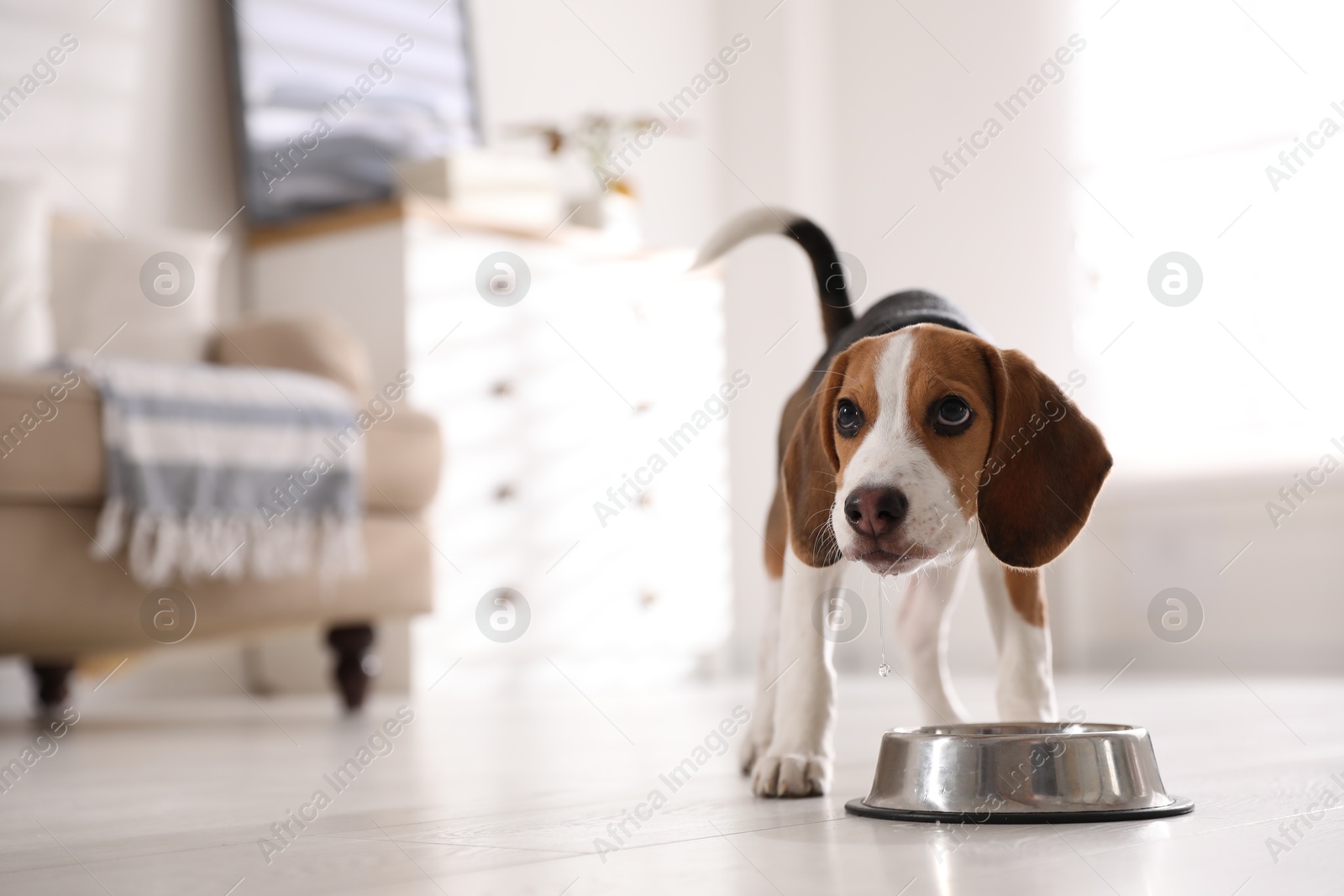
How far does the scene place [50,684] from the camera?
334cm

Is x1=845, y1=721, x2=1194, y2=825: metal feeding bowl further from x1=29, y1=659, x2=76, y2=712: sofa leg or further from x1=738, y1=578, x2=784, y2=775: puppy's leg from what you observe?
x1=29, y1=659, x2=76, y2=712: sofa leg

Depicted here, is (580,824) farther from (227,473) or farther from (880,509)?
(227,473)

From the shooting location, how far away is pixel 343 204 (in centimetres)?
434

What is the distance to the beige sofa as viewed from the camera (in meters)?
2.42

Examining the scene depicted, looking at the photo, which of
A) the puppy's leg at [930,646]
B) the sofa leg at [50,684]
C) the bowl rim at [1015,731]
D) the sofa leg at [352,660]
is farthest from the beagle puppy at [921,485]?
the sofa leg at [50,684]

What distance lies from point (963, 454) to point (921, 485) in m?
0.07

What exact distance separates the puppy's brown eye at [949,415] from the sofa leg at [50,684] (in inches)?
106

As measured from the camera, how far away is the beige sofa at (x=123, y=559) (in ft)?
7.93

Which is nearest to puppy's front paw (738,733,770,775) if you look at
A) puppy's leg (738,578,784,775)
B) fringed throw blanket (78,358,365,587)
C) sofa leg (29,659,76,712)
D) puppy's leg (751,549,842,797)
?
puppy's leg (738,578,784,775)

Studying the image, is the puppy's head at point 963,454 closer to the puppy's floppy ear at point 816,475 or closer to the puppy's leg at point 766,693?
the puppy's floppy ear at point 816,475

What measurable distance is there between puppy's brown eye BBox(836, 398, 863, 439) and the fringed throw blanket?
1597 mm

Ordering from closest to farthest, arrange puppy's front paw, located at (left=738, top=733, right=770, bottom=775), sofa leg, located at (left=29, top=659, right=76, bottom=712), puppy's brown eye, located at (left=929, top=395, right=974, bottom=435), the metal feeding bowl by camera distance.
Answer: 1. the metal feeding bowl
2. puppy's brown eye, located at (left=929, top=395, right=974, bottom=435)
3. puppy's front paw, located at (left=738, top=733, right=770, bottom=775)
4. sofa leg, located at (left=29, top=659, right=76, bottom=712)

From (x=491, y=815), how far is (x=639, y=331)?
3.05 m

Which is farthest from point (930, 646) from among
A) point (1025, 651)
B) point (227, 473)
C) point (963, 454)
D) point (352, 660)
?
point (352, 660)
